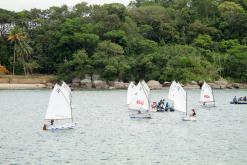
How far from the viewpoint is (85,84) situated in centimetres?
13012

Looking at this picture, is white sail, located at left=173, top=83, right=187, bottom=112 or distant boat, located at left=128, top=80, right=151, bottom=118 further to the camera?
distant boat, located at left=128, top=80, right=151, bottom=118

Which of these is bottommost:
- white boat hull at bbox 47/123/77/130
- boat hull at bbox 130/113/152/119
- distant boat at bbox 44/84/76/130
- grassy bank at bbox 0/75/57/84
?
white boat hull at bbox 47/123/77/130

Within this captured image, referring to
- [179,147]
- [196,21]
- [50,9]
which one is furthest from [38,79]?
[179,147]

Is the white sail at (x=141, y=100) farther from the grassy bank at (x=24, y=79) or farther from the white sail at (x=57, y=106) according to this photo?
the grassy bank at (x=24, y=79)

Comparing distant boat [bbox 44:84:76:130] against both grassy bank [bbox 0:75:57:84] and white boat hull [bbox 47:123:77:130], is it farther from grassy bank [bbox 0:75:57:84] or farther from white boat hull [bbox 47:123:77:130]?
grassy bank [bbox 0:75:57:84]

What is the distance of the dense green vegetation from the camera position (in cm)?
12950

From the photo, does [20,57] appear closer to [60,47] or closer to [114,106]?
[60,47]

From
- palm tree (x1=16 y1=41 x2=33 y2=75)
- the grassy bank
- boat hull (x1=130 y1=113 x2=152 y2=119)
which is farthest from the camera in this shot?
palm tree (x1=16 y1=41 x2=33 y2=75)

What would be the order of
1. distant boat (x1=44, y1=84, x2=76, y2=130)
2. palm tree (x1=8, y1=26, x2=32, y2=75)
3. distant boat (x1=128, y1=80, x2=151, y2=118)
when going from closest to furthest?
distant boat (x1=44, y1=84, x2=76, y2=130), distant boat (x1=128, y1=80, x2=151, y2=118), palm tree (x1=8, y1=26, x2=32, y2=75)

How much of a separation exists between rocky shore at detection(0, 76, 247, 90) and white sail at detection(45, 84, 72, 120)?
6938cm

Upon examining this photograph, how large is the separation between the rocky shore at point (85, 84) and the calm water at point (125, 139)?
5029cm

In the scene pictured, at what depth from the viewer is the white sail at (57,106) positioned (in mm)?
54969

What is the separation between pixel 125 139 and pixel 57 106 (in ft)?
30.8

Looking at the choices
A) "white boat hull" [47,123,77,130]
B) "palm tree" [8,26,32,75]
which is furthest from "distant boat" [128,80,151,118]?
"palm tree" [8,26,32,75]
